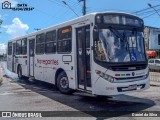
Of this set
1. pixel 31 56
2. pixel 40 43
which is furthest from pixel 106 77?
pixel 31 56

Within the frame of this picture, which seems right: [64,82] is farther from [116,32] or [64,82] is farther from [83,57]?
[116,32]

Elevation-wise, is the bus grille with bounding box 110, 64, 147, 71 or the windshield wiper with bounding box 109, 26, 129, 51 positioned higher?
the windshield wiper with bounding box 109, 26, 129, 51

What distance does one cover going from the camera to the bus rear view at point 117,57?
33.2 ft

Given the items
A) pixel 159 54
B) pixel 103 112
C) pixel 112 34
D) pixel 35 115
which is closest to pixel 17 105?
pixel 35 115

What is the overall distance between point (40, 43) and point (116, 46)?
716 centimetres

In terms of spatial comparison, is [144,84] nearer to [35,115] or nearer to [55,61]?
[35,115]

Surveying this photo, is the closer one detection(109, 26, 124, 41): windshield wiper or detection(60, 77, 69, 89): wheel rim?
detection(109, 26, 124, 41): windshield wiper

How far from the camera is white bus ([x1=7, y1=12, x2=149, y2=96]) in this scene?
10.2 metres

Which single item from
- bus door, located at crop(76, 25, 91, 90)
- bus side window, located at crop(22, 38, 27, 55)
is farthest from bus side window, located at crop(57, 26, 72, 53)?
bus side window, located at crop(22, 38, 27, 55)

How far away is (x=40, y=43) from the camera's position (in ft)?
54.8

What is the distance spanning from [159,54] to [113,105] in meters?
46.0

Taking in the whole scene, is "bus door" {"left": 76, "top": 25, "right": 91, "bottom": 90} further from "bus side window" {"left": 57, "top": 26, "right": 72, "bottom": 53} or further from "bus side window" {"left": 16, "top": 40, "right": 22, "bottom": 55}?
"bus side window" {"left": 16, "top": 40, "right": 22, "bottom": 55}

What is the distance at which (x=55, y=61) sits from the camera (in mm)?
14352

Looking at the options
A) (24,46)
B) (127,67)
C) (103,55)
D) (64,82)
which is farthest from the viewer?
(24,46)
